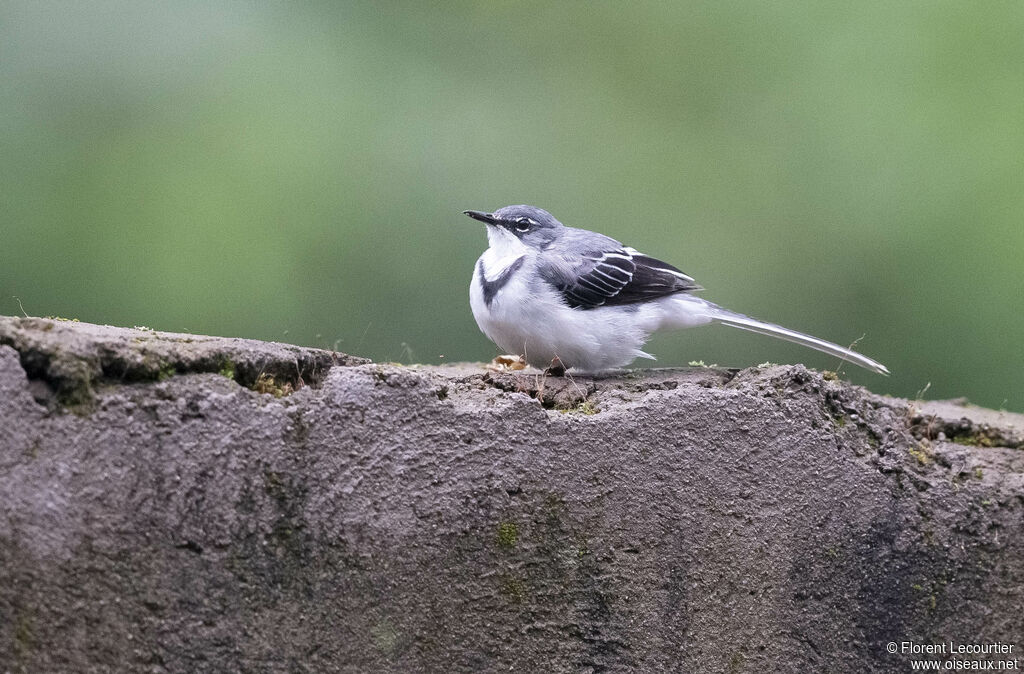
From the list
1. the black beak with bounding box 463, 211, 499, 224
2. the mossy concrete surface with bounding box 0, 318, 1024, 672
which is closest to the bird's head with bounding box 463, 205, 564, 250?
the black beak with bounding box 463, 211, 499, 224

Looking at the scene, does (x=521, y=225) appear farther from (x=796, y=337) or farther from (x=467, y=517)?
(x=467, y=517)

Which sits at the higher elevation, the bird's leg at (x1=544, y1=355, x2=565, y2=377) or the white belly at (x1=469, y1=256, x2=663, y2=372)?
the white belly at (x1=469, y1=256, x2=663, y2=372)

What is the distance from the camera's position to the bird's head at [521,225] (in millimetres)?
6086

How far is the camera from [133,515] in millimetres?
3387

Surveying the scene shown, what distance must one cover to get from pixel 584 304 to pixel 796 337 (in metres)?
1.17

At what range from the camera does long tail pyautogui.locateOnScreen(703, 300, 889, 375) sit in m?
5.57

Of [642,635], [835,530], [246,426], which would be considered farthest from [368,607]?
[835,530]

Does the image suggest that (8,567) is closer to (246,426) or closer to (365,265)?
(246,426)

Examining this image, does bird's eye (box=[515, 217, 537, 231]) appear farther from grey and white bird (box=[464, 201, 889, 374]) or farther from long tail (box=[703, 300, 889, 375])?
long tail (box=[703, 300, 889, 375])

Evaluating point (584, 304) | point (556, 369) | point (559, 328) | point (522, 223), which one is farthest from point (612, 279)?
point (522, 223)

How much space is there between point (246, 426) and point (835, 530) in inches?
90.6

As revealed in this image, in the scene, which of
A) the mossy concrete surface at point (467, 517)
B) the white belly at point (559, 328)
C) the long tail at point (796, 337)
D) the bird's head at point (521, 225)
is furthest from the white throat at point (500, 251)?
the mossy concrete surface at point (467, 517)

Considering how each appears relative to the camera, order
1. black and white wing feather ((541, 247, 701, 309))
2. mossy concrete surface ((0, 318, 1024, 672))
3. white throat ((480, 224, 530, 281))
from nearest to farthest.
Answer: mossy concrete surface ((0, 318, 1024, 672))
black and white wing feather ((541, 247, 701, 309))
white throat ((480, 224, 530, 281))

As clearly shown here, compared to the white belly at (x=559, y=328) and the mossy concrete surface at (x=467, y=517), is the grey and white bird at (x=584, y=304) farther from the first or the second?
the mossy concrete surface at (x=467, y=517)
